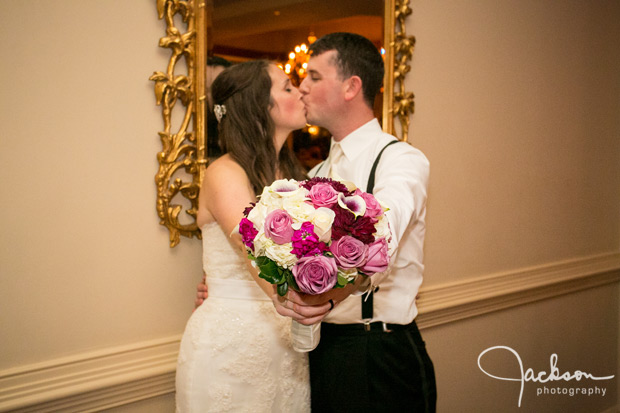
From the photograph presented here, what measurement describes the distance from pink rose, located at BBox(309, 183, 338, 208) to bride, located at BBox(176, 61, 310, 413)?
469 mm

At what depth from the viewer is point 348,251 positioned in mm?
1214

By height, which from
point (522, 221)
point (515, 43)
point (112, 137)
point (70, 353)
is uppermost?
point (515, 43)

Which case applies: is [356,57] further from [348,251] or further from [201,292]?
[348,251]

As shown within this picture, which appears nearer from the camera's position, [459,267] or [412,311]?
[412,311]

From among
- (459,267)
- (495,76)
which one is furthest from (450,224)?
(495,76)

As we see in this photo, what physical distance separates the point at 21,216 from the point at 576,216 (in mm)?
3626

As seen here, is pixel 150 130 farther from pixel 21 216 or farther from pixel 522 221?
pixel 522 221

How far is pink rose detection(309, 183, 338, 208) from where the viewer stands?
4.01ft

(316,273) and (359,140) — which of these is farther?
(359,140)

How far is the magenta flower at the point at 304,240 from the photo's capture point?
119 cm

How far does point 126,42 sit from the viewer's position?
1.92 meters

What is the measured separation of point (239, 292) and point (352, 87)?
39.6 inches

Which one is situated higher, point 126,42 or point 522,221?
point 126,42
